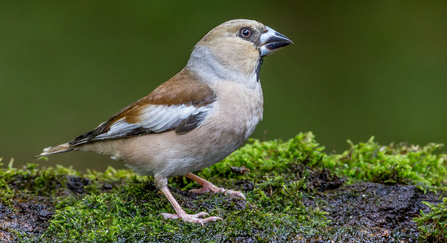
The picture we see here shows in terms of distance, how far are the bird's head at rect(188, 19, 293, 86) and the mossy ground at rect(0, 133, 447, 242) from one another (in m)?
1.09

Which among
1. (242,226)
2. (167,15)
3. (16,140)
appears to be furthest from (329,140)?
(16,140)

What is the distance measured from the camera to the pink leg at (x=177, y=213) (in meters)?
3.63

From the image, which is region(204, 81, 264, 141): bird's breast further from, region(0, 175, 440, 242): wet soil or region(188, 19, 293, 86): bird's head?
region(0, 175, 440, 242): wet soil

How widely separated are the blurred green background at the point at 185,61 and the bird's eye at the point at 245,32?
3720mm

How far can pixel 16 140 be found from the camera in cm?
812

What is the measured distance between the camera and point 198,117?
400 cm

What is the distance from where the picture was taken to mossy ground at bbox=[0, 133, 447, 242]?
3395 mm

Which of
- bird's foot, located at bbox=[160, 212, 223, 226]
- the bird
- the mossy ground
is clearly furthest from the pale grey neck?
bird's foot, located at bbox=[160, 212, 223, 226]

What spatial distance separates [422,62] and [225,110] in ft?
17.0

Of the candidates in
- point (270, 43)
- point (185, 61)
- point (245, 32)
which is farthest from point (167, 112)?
point (185, 61)

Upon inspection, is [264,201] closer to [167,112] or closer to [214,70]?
[167,112]

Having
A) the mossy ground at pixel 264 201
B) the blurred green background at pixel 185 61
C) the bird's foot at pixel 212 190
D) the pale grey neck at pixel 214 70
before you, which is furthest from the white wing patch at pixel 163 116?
the blurred green background at pixel 185 61

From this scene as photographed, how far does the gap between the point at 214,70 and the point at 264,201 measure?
1.36 meters

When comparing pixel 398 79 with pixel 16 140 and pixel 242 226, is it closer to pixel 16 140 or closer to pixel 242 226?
pixel 242 226
